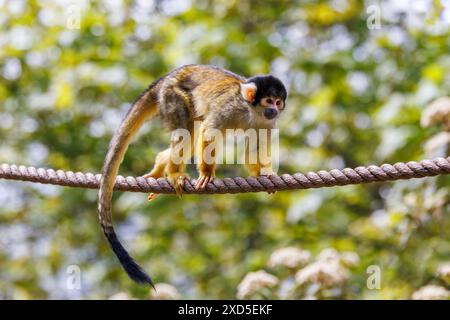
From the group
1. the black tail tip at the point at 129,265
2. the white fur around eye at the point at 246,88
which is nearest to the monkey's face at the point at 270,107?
the white fur around eye at the point at 246,88

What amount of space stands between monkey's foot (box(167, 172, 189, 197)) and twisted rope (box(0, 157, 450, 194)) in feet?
0.11

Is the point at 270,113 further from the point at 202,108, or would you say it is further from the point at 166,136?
the point at 166,136

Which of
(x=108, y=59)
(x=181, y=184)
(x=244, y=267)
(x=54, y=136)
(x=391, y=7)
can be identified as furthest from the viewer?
(x=391, y=7)

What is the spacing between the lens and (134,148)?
24.3 ft

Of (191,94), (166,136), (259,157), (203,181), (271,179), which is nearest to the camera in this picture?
(271,179)

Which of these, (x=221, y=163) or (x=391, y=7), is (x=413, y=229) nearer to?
(x=221, y=163)

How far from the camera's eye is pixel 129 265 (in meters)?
3.95

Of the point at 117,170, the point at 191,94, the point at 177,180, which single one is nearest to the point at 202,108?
the point at 191,94

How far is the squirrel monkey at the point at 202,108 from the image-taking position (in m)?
4.45

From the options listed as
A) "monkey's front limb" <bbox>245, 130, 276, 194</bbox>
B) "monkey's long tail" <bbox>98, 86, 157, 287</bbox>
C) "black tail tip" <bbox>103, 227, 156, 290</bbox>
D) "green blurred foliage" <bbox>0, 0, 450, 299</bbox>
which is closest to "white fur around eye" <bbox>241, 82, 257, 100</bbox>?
"monkey's front limb" <bbox>245, 130, 276, 194</bbox>

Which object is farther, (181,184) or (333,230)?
(333,230)

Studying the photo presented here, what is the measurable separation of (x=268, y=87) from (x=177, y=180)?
0.91 meters

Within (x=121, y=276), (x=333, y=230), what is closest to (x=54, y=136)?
(x=121, y=276)

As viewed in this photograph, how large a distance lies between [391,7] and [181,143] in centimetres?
481
